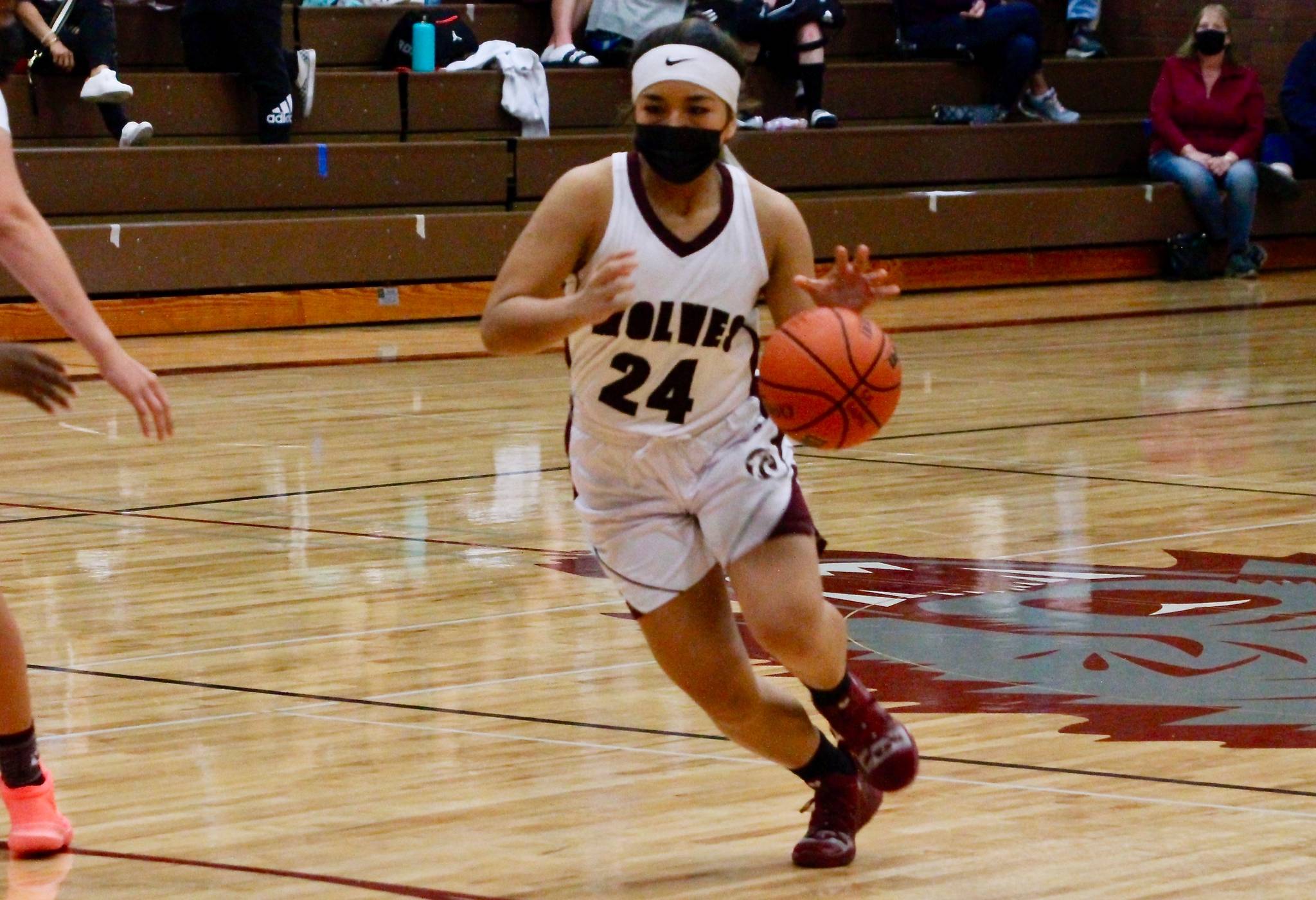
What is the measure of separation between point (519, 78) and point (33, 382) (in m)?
9.87

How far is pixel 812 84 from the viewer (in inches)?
533

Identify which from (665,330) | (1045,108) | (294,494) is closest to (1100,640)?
(665,330)

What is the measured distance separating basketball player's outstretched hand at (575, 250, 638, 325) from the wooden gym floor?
829 mm

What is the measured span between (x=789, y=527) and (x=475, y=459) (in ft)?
14.2

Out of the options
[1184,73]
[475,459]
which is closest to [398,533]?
[475,459]

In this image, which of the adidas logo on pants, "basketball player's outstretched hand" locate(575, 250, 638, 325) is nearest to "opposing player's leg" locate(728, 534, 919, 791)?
"basketball player's outstretched hand" locate(575, 250, 638, 325)

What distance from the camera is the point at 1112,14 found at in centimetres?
1669

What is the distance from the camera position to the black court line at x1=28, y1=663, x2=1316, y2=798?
12.0 feet

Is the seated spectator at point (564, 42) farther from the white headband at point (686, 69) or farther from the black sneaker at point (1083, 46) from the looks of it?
the white headband at point (686, 69)

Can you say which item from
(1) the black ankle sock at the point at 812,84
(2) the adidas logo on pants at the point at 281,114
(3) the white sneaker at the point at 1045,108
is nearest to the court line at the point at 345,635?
(2) the adidas logo on pants at the point at 281,114

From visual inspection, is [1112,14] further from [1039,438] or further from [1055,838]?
[1055,838]

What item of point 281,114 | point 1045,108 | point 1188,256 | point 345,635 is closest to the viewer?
point 345,635

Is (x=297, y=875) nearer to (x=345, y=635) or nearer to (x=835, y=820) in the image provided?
(x=835, y=820)

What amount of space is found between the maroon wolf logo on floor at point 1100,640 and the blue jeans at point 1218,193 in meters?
8.74
